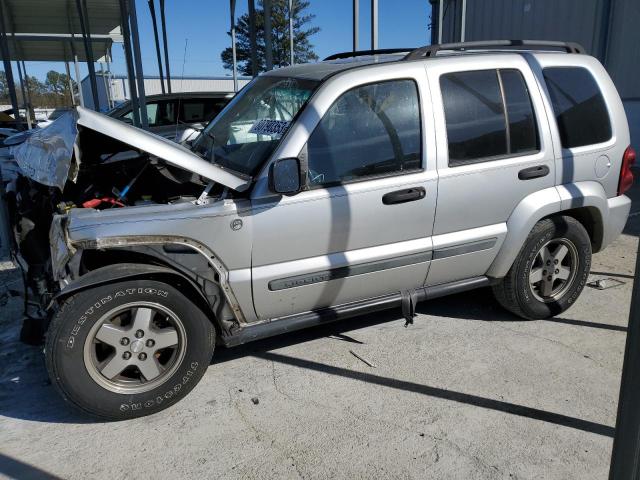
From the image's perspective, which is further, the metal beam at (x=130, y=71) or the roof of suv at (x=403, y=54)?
the metal beam at (x=130, y=71)

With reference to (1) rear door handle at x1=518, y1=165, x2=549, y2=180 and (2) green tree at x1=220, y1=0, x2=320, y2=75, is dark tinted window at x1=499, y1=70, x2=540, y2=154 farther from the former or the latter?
(2) green tree at x1=220, y1=0, x2=320, y2=75

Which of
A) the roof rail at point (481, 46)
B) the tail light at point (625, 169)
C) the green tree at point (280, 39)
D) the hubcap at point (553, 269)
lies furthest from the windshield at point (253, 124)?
the green tree at point (280, 39)

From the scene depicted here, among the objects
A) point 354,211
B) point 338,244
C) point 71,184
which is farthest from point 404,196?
point 71,184

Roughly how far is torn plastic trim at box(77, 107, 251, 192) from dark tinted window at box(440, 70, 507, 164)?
4.68ft

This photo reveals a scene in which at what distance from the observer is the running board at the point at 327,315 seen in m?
3.34

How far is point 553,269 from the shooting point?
13.9ft

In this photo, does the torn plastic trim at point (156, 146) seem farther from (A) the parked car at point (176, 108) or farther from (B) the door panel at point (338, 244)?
(A) the parked car at point (176, 108)

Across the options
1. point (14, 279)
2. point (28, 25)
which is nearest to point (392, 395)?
point (14, 279)

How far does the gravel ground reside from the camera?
2.73 meters

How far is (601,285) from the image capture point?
197 inches

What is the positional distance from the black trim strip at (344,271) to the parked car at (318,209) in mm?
11

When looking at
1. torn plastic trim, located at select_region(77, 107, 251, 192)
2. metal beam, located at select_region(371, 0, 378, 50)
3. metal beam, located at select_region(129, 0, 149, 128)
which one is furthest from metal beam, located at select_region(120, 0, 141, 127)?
torn plastic trim, located at select_region(77, 107, 251, 192)

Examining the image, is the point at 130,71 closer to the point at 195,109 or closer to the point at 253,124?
the point at 195,109

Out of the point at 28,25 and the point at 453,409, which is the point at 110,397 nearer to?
the point at 453,409
